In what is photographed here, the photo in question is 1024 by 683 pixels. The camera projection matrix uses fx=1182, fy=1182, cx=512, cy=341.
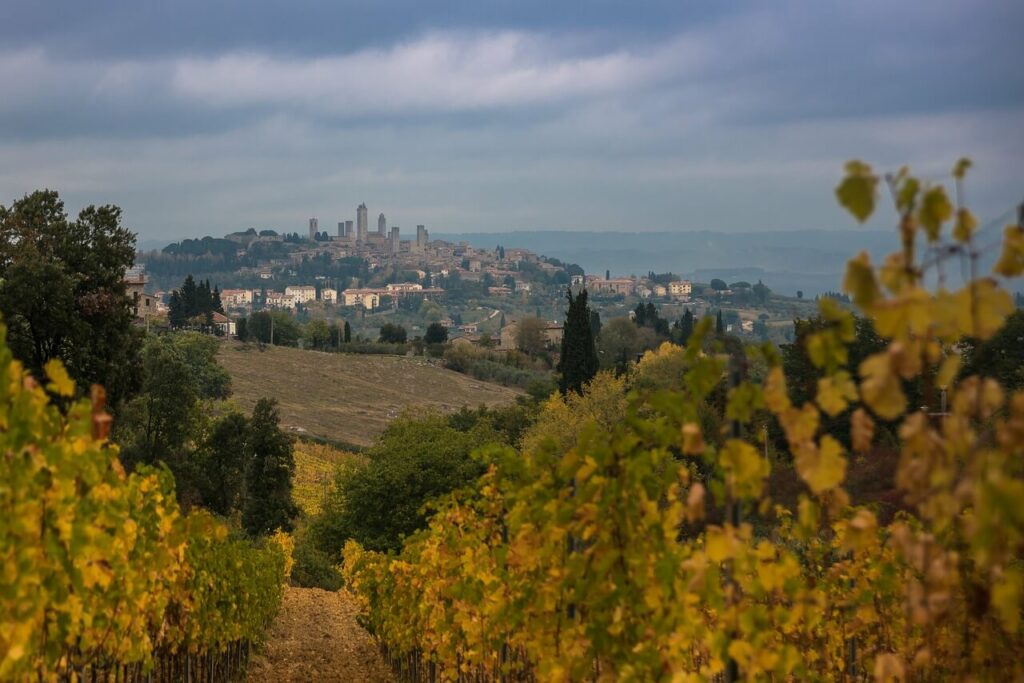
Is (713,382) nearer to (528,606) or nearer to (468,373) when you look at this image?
(528,606)

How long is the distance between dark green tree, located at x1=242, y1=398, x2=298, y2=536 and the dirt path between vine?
3.28m

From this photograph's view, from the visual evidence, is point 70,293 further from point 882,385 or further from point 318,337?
point 318,337

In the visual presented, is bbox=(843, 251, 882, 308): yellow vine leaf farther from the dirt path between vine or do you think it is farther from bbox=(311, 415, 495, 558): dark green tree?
bbox=(311, 415, 495, 558): dark green tree

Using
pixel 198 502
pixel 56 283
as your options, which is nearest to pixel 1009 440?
pixel 56 283

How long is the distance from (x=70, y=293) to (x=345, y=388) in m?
67.3

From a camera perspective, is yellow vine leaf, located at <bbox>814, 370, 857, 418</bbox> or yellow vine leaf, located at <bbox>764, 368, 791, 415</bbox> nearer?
yellow vine leaf, located at <bbox>814, 370, 857, 418</bbox>

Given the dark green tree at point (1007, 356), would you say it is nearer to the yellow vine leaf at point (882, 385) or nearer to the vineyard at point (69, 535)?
the vineyard at point (69, 535)

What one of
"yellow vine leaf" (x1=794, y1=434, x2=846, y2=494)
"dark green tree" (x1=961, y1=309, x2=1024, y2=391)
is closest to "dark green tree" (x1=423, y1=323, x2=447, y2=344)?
"dark green tree" (x1=961, y1=309, x2=1024, y2=391)

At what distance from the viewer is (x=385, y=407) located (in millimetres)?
88938

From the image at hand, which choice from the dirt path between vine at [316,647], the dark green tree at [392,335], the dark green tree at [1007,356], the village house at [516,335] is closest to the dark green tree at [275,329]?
the dark green tree at [392,335]

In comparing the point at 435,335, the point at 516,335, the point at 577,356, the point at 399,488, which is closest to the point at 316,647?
the point at 399,488

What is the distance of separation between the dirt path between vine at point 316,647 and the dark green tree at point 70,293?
7244mm

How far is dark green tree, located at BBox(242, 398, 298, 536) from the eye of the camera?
41.2 meters

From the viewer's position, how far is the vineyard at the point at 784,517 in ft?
8.37
